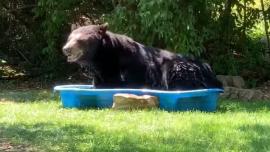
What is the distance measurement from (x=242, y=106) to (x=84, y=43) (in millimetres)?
2531

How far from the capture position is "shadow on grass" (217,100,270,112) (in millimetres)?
8672

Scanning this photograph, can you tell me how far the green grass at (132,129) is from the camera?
5883 millimetres

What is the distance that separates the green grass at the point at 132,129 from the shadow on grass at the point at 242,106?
6 centimetres

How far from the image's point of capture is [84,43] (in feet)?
28.4

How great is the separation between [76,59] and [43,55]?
16.5 ft

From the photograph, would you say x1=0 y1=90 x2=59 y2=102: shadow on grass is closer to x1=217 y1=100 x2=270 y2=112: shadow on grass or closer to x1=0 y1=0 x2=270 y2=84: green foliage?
x1=0 y1=0 x2=270 y2=84: green foliage

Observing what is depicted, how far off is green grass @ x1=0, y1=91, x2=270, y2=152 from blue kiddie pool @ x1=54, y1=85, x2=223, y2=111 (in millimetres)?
221

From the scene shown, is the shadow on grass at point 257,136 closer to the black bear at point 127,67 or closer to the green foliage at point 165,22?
the black bear at point 127,67

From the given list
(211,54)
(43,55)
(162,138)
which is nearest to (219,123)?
(162,138)

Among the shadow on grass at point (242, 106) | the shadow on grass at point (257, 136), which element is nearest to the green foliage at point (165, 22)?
the shadow on grass at point (242, 106)

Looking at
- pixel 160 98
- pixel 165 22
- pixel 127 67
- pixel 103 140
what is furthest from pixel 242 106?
pixel 103 140

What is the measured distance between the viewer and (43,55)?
13.7 metres

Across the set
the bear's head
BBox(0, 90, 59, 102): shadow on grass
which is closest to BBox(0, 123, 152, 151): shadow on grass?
the bear's head

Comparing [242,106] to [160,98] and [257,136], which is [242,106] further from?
[257,136]
